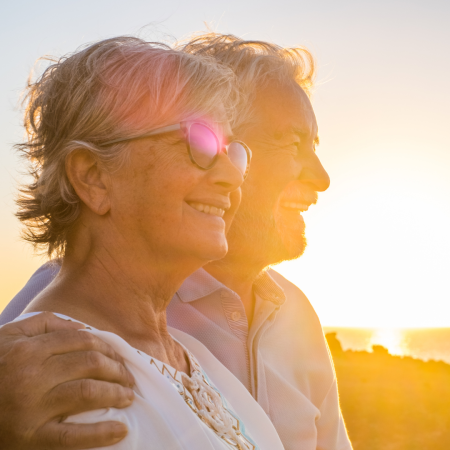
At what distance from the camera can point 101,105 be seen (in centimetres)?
213

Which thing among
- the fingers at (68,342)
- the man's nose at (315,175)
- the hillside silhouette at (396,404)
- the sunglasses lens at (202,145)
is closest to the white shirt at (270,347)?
the man's nose at (315,175)

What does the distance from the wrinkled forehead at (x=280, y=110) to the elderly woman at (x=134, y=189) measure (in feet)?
4.54

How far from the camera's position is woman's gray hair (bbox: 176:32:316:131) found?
3.66 meters

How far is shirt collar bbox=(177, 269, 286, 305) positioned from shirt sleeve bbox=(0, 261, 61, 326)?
813 millimetres

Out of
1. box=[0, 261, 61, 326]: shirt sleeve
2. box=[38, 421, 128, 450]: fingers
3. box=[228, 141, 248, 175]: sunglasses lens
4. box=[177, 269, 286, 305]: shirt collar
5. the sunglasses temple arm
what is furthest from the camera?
box=[177, 269, 286, 305]: shirt collar

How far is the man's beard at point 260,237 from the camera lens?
11.6 ft

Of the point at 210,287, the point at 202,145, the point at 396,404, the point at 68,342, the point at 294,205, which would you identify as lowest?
the point at 396,404

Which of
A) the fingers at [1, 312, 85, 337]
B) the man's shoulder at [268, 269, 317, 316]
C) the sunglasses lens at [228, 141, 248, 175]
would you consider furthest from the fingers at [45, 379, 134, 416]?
the man's shoulder at [268, 269, 317, 316]

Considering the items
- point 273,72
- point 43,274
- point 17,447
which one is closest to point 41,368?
point 17,447

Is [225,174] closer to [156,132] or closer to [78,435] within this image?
[156,132]

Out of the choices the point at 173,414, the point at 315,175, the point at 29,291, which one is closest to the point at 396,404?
the point at 315,175

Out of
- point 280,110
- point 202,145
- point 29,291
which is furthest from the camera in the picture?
point 280,110

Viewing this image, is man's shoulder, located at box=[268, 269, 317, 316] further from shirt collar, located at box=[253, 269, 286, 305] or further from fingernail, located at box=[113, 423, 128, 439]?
fingernail, located at box=[113, 423, 128, 439]

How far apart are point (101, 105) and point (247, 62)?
1.89 metres
